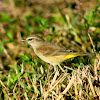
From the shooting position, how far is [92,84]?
338 centimetres

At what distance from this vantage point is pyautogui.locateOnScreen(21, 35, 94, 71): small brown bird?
13.2ft

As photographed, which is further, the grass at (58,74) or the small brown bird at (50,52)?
the small brown bird at (50,52)

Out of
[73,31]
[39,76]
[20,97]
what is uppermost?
[73,31]

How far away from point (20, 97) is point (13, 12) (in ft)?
12.2

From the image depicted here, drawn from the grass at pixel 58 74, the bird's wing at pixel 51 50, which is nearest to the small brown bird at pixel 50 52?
the bird's wing at pixel 51 50

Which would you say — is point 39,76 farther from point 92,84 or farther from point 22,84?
point 92,84

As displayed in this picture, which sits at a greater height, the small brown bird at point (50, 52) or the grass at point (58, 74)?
the small brown bird at point (50, 52)

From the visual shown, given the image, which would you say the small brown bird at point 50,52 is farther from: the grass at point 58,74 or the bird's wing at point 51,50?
the grass at point 58,74

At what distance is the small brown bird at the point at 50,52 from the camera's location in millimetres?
4020

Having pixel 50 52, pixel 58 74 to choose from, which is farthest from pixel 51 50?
pixel 58 74

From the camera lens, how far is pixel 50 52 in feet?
14.1

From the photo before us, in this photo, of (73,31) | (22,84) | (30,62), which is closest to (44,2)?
(73,31)

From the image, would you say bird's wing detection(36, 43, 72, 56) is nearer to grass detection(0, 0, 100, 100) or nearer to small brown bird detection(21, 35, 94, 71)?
small brown bird detection(21, 35, 94, 71)

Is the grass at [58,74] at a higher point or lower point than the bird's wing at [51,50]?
lower
